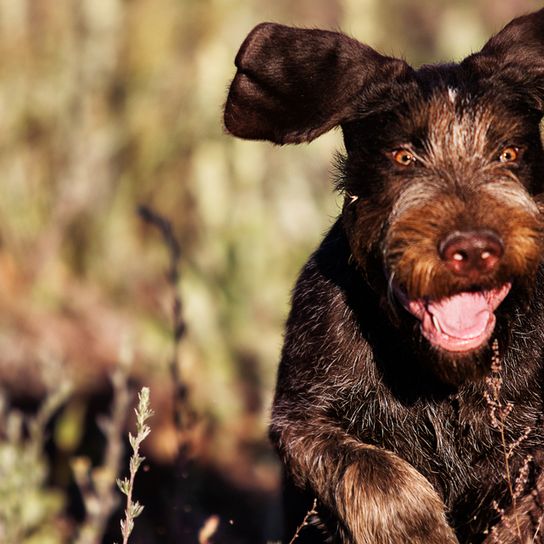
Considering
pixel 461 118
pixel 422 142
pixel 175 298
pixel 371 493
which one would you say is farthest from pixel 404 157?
pixel 175 298

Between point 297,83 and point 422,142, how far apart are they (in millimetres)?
502

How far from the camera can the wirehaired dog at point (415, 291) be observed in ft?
14.6

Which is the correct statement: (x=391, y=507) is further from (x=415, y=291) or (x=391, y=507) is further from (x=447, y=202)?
(x=447, y=202)

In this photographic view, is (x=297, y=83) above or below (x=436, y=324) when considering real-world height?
above

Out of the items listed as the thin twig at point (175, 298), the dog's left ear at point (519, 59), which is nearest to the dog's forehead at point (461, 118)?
the dog's left ear at point (519, 59)

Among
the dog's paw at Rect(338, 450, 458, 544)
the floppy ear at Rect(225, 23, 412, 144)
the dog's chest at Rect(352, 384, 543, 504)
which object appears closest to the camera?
the dog's paw at Rect(338, 450, 458, 544)

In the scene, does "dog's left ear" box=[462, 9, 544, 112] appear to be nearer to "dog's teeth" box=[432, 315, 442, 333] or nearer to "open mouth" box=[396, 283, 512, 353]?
"open mouth" box=[396, 283, 512, 353]

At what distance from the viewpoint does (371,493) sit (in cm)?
467

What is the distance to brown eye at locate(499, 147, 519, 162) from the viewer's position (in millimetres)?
4688

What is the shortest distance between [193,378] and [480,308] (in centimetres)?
→ 550

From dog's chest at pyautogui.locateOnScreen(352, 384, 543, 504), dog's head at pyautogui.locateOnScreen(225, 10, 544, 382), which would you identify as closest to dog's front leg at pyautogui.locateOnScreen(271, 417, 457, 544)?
dog's chest at pyautogui.locateOnScreen(352, 384, 543, 504)

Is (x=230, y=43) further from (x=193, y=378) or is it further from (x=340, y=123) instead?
(x=340, y=123)

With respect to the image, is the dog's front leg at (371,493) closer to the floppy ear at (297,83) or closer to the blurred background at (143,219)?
the floppy ear at (297,83)

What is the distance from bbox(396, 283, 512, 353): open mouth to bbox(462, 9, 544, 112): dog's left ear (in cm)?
80
